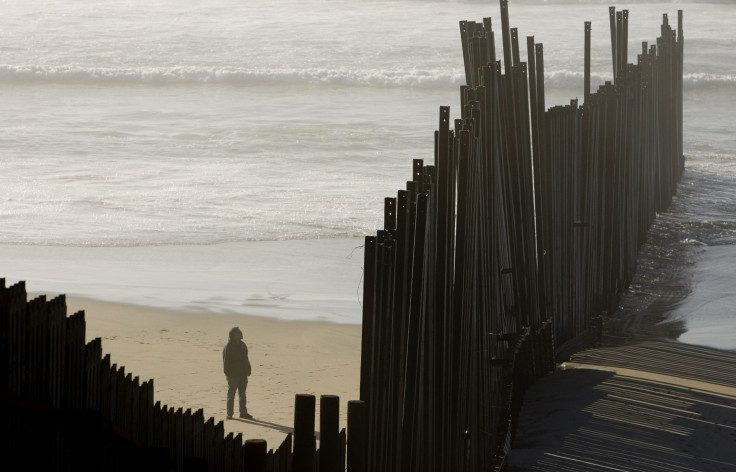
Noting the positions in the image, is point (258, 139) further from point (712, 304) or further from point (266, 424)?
point (266, 424)

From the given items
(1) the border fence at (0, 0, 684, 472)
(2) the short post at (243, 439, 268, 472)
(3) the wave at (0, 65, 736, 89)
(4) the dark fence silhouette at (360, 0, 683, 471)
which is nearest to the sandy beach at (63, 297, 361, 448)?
(4) the dark fence silhouette at (360, 0, 683, 471)

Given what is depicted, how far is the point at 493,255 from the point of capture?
18.7 feet

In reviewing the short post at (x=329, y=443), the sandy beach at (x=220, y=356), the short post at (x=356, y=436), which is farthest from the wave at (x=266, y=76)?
the short post at (x=329, y=443)

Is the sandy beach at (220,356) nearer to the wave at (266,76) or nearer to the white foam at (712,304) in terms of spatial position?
the white foam at (712,304)

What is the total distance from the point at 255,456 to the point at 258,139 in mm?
19301

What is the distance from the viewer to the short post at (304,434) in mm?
2953

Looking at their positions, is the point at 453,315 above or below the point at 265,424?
above

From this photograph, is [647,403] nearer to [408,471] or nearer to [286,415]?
[286,415]

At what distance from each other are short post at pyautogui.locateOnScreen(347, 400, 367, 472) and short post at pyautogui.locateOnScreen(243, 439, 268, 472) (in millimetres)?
360

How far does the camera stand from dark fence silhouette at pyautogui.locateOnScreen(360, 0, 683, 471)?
12.7 ft

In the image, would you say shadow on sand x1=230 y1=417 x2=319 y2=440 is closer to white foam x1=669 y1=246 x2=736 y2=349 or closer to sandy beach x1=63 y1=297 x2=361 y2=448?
sandy beach x1=63 y1=297 x2=361 y2=448

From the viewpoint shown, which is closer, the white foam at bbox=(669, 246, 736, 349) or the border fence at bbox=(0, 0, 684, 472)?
the border fence at bbox=(0, 0, 684, 472)

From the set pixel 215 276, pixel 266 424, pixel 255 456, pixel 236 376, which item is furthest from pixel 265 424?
pixel 255 456

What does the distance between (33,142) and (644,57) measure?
13.0 m
